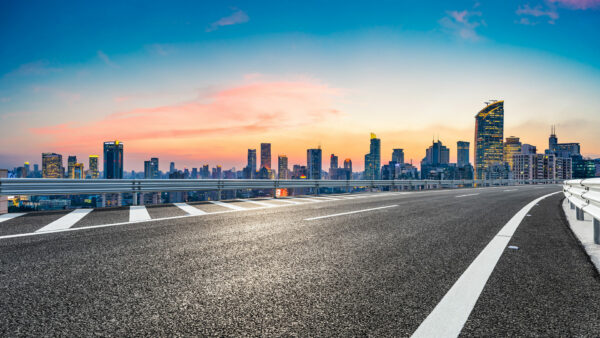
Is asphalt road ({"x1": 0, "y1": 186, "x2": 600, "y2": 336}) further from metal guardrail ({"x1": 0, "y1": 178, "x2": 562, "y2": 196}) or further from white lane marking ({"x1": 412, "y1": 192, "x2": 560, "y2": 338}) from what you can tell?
metal guardrail ({"x1": 0, "y1": 178, "x2": 562, "y2": 196})

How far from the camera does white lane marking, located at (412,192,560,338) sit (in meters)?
1.99

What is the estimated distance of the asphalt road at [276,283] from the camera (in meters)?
2.07

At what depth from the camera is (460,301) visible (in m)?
2.46

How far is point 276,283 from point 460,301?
162 cm

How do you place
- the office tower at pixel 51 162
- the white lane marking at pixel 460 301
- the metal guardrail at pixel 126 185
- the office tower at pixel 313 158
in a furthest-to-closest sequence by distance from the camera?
the office tower at pixel 313 158 → the office tower at pixel 51 162 → the metal guardrail at pixel 126 185 → the white lane marking at pixel 460 301

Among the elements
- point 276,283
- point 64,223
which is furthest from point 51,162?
point 276,283

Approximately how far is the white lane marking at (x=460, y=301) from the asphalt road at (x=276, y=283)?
0.21ft

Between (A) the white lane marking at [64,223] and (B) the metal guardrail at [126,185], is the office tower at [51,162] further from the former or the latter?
(A) the white lane marking at [64,223]

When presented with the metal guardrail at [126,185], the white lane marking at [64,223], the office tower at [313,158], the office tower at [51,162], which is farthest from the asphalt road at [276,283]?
the office tower at [313,158]

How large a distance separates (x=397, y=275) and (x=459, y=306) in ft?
2.59

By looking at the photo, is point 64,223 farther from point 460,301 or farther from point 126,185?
point 460,301

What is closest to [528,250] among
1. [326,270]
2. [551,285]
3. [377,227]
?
[551,285]

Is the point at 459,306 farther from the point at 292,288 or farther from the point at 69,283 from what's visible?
the point at 69,283

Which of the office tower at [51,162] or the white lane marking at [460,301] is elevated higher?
the office tower at [51,162]
